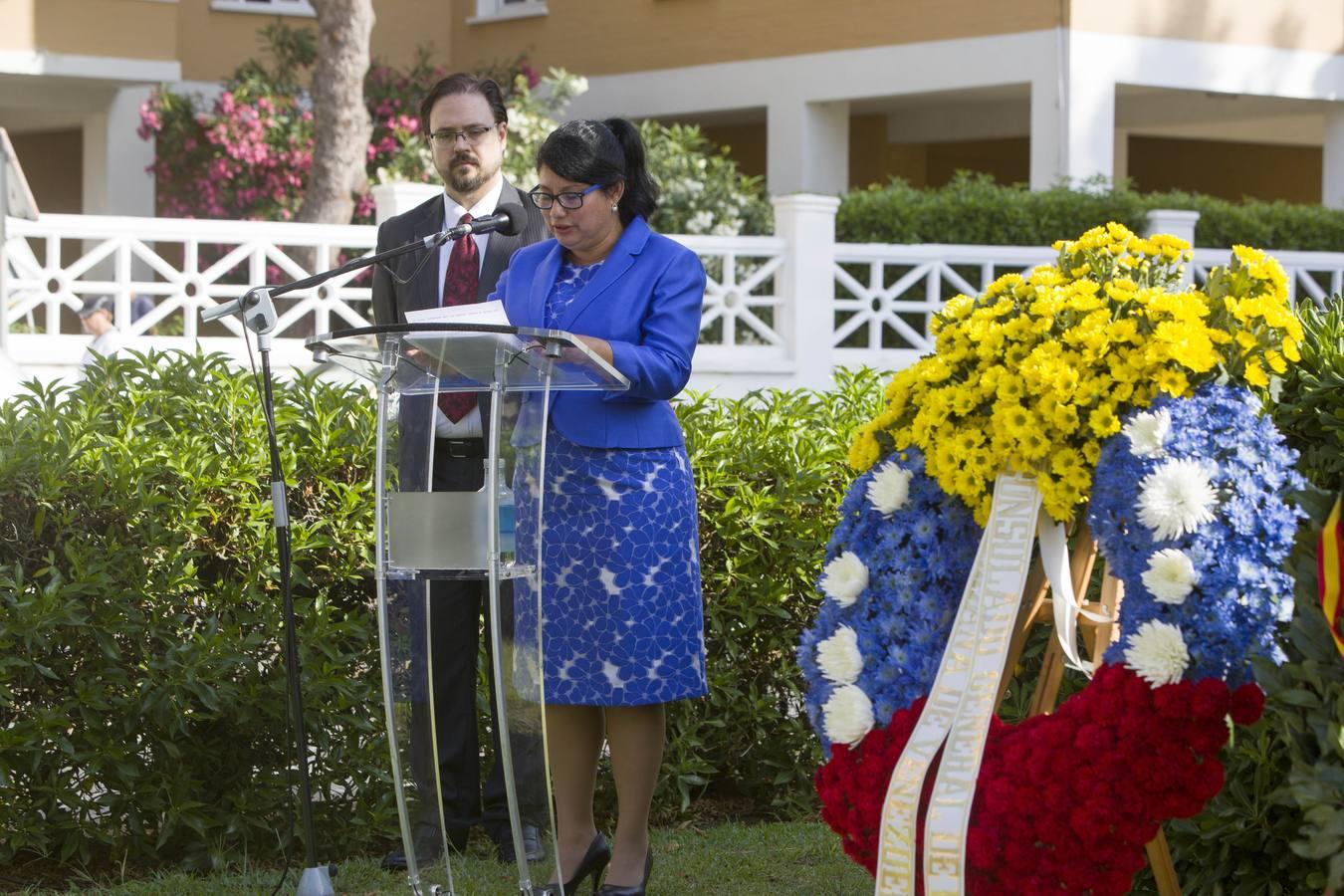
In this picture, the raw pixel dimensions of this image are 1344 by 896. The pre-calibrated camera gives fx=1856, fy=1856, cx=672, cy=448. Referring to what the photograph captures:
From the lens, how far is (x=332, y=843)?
210 inches

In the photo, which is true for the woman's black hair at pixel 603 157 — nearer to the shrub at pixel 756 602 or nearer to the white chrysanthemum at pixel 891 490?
the white chrysanthemum at pixel 891 490

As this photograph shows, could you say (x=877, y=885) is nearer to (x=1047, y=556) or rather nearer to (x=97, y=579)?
(x=1047, y=556)

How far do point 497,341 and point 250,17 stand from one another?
1679cm

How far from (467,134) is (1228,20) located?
47.1ft

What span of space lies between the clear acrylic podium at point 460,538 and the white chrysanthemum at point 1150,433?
3.54 feet

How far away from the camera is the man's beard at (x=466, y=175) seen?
4996 mm

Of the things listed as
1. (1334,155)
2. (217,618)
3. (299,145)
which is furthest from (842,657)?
(1334,155)

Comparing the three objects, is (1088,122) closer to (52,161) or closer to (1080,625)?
(52,161)

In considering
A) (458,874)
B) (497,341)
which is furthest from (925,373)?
(458,874)

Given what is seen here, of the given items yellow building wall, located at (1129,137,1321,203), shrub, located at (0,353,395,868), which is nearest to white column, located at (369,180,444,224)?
shrub, located at (0,353,395,868)

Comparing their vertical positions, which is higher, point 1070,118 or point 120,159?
point 1070,118

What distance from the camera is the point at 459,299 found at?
5.05 metres

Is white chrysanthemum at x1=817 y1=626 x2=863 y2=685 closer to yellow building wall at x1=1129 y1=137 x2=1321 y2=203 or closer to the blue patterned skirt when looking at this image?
the blue patterned skirt

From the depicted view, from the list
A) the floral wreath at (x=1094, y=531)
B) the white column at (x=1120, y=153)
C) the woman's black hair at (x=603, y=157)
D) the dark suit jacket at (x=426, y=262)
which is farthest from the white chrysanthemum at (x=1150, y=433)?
the white column at (x=1120, y=153)
